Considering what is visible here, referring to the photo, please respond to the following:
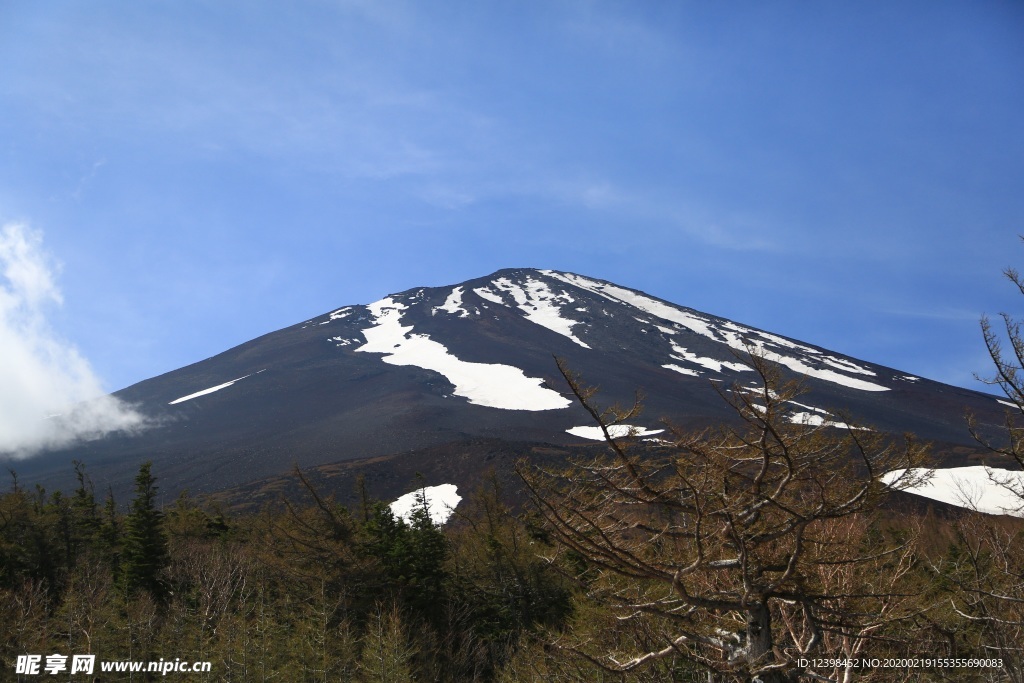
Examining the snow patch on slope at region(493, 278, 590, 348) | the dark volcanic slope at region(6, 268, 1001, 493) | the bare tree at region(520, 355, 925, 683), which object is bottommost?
the bare tree at region(520, 355, 925, 683)

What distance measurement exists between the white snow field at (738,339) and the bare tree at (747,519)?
11346cm

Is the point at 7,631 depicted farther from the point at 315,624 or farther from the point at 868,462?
the point at 868,462

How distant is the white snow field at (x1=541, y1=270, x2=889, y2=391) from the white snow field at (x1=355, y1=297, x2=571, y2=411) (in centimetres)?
3585

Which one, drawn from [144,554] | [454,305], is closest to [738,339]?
[454,305]

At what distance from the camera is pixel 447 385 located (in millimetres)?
110250

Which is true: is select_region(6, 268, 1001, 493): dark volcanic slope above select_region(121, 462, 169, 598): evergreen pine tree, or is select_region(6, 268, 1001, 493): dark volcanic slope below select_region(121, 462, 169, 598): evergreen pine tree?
above

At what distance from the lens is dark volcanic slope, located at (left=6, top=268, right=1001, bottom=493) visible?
280 ft

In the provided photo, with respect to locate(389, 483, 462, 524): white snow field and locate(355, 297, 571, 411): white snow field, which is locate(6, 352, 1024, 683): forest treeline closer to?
locate(389, 483, 462, 524): white snow field

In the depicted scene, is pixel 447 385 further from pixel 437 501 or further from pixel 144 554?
pixel 144 554

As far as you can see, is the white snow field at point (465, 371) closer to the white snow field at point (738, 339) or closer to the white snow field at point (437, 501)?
the white snow field at point (437, 501)

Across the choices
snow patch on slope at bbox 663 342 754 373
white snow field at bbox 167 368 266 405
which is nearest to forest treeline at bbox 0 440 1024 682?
white snow field at bbox 167 368 266 405

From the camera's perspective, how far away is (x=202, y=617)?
21.3m

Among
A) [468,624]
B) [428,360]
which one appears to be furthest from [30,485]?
[468,624]

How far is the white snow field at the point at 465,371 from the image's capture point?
101500 millimetres
